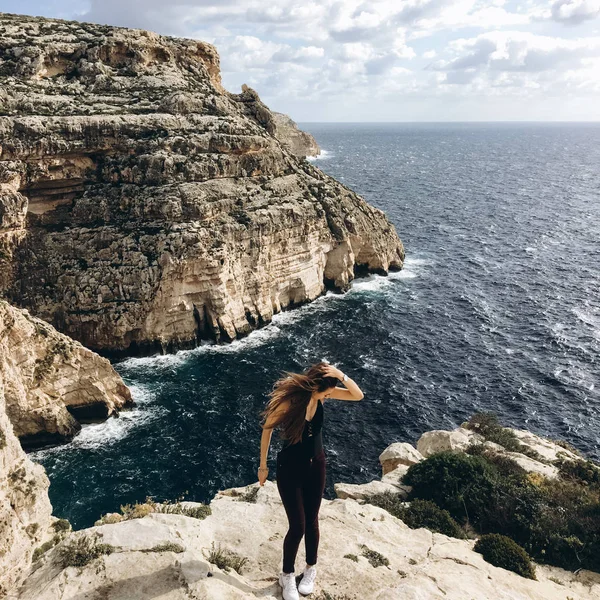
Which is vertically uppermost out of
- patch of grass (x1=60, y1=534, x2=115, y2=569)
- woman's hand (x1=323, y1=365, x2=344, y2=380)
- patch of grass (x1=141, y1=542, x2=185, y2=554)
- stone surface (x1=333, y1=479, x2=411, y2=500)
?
woman's hand (x1=323, y1=365, x2=344, y2=380)

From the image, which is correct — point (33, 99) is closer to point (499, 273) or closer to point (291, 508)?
point (291, 508)

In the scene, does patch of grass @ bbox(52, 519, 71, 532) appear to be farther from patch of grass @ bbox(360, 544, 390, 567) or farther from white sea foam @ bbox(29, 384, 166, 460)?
white sea foam @ bbox(29, 384, 166, 460)

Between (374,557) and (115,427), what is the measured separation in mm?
31154

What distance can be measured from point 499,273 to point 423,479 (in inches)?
2445

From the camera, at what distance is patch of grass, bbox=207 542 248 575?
36.9 ft

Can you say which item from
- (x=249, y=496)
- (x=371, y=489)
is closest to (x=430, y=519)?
(x=371, y=489)

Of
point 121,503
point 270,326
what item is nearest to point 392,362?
point 270,326

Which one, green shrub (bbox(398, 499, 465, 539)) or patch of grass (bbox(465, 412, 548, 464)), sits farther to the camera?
patch of grass (bbox(465, 412, 548, 464))

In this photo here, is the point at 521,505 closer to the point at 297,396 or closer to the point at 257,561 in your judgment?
the point at 257,561

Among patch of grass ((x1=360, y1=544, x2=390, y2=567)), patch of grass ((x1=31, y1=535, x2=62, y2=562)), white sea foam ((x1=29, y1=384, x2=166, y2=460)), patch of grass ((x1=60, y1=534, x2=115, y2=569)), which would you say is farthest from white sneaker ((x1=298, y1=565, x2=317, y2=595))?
white sea foam ((x1=29, y1=384, x2=166, y2=460))

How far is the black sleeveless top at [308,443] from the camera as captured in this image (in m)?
9.90

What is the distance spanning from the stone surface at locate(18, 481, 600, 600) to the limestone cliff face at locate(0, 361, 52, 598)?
Answer: 6.15 ft

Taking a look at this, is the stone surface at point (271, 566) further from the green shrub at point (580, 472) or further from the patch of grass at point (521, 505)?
the green shrub at point (580, 472)

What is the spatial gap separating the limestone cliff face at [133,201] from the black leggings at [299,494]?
1669 inches
